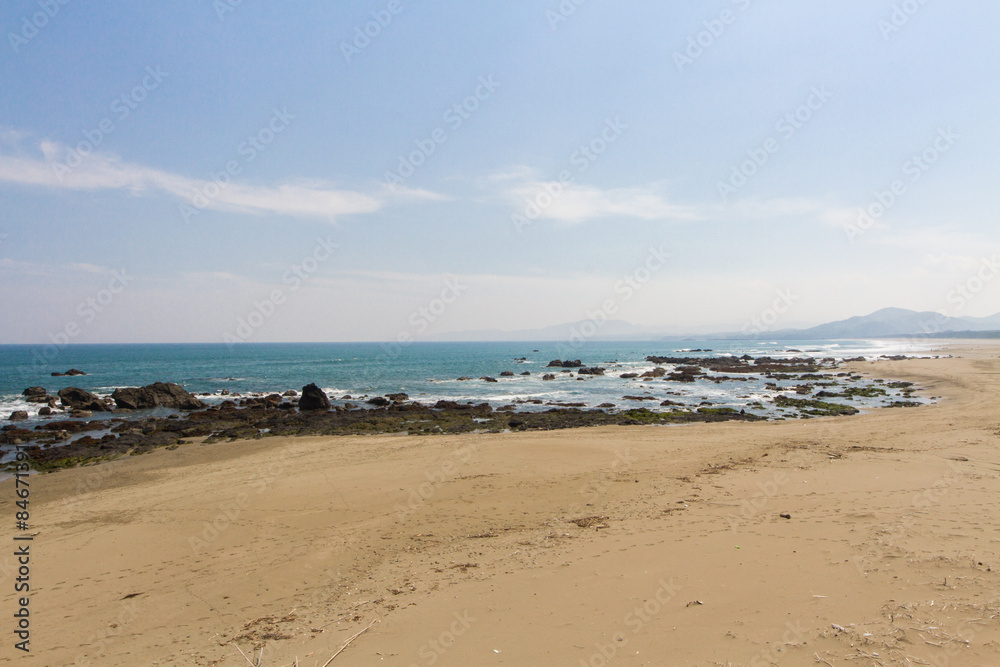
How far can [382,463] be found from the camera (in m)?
16.2

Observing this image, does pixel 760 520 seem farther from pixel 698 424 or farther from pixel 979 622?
pixel 698 424

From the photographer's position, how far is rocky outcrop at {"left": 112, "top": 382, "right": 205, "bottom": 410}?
115 feet

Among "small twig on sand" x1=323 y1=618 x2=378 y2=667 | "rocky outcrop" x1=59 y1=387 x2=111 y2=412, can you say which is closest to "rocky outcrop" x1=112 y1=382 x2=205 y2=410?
"rocky outcrop" x1=59 y1=387 x2=111 y2=412

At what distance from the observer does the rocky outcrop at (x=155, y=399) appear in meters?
35.1

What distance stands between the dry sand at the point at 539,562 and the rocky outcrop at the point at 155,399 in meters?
21.6

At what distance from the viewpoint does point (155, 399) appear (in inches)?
1410

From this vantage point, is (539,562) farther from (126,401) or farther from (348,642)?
(126,401)

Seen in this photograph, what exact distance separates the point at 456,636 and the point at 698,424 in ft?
72.4

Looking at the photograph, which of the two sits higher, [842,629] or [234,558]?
[842,629]

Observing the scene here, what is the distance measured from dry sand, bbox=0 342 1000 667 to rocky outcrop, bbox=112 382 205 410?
2164 centimetres

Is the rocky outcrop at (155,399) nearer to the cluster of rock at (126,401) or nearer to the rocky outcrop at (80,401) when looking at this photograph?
the cluster of rock at (126,401)

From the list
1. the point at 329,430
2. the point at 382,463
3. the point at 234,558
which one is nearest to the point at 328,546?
the point at 234,558

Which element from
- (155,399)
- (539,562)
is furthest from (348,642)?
(155,399)

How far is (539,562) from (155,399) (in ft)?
129
